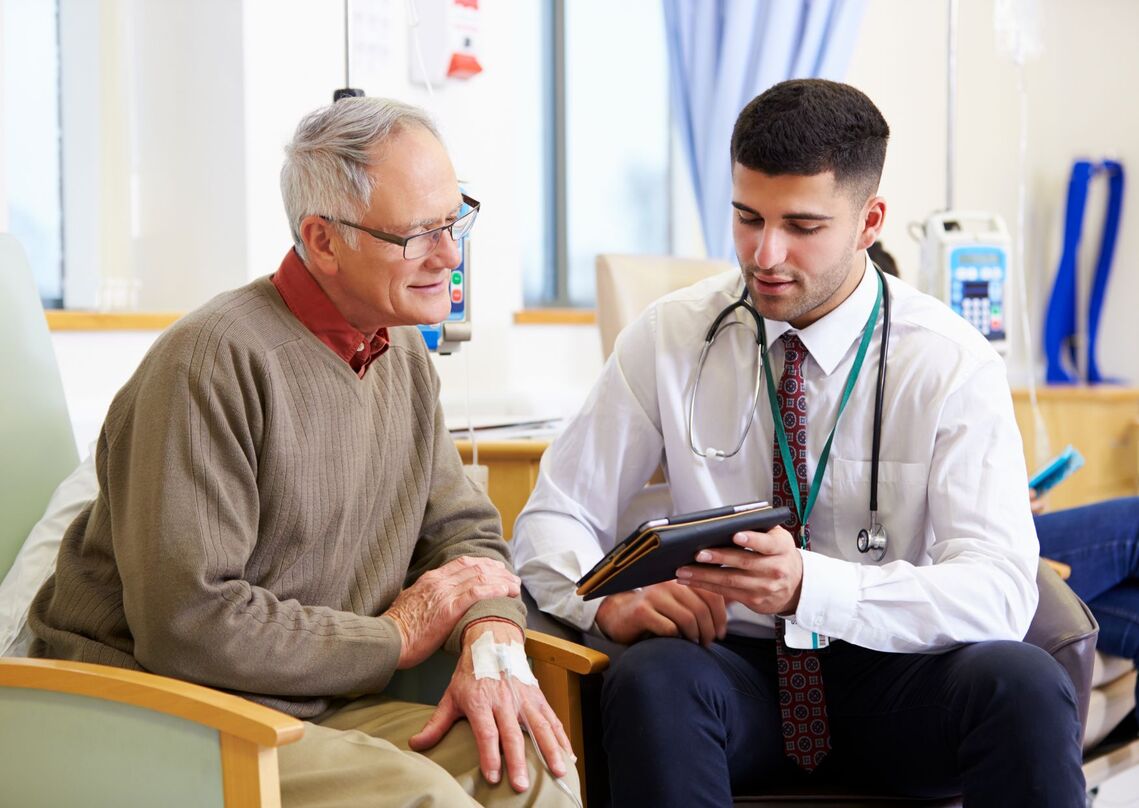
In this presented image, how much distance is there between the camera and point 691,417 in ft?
5.93

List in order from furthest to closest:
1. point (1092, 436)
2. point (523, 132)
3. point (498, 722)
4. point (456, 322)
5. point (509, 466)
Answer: point (1092, 436), point (523, 132), point (509, 466), point (456, 322), point (498, 722)

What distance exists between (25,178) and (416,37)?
889 millimetres

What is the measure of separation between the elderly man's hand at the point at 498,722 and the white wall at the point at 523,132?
69cm

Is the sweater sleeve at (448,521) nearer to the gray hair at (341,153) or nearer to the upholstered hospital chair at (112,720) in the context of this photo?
the upholstered hospital chair at (112,720)

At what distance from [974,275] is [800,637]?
2048mm

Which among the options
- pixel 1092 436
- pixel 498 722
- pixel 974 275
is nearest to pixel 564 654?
pixel 498 722

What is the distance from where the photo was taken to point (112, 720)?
4.09ft

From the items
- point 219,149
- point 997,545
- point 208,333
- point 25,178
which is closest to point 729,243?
point 219,149

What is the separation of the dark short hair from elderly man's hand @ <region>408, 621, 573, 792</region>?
0.74 meters

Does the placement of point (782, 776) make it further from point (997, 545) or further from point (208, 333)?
point (208, 333)

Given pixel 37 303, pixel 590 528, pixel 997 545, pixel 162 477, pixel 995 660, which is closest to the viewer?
pixel 162 477

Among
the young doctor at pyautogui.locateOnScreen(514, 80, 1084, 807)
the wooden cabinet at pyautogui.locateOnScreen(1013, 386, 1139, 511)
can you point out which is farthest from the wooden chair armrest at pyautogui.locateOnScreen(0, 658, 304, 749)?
the wooden cabinet at pyautogui.locateOnScreen(1013, 386, 1139, 511)

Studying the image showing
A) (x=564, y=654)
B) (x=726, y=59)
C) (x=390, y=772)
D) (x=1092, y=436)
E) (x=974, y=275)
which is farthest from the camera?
(x=1092, y=436)

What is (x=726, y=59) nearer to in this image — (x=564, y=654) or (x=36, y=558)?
(x=564, y=654)
